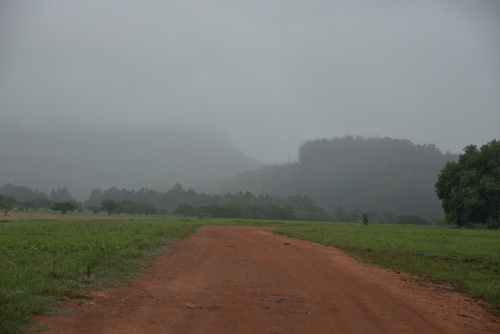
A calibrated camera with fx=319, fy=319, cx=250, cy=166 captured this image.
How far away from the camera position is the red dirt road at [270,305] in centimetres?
564

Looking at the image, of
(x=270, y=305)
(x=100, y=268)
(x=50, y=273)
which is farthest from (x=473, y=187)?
(x=50, y=273)

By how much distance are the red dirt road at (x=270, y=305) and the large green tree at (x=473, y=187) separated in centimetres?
3497

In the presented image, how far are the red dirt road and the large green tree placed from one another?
34974 millimetres

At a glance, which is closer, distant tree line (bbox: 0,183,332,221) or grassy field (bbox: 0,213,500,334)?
grassy field (bbox: 0,213,500,334)

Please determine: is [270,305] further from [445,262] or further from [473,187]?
[473,187]

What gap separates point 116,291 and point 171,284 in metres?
1.43

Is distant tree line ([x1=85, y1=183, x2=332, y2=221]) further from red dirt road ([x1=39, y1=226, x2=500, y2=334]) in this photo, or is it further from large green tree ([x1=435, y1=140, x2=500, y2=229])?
red dirt road ([x1=39, y1=226, x2=500, y2=334])

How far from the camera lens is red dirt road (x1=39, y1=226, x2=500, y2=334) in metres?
5.64

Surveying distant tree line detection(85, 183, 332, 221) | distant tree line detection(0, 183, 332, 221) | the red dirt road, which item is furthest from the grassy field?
distant tree line detection(85, 183, 332, 221)

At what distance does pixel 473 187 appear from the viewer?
1537 inches

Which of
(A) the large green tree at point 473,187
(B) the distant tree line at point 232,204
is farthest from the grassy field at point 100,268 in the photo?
(B) the distant tree line at point 232,204

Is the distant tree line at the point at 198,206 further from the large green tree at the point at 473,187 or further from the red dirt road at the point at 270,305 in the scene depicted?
the red dirt road at the point at 270,305

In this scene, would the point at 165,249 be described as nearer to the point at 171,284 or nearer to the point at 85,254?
the point at 85,254

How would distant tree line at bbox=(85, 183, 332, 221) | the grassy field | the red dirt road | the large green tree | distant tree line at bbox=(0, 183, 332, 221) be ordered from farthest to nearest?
distant tree line at bbox=(85, 183, 332, 221) < distant tree line at bbox=(0, 183, 332, 221) < the large green tree < the grassy field < the red dirt road
